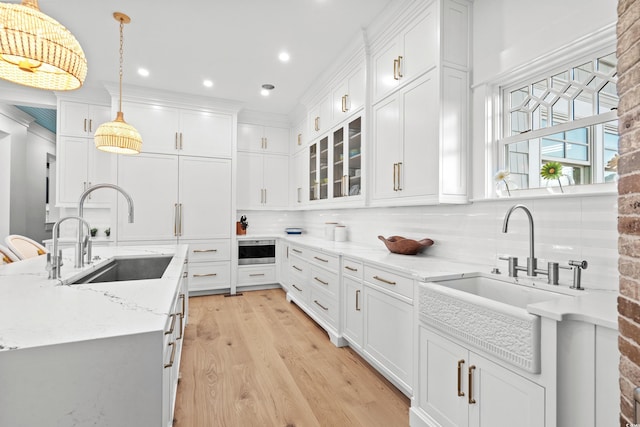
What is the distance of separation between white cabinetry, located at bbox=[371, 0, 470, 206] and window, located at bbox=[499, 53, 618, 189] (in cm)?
31

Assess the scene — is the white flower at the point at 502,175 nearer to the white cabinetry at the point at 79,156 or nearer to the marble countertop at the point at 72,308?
the marble countertop at the point at 72,308

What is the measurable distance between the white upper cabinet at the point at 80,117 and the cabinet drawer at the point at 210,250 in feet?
6.76

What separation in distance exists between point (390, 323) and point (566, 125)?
5.22 feet

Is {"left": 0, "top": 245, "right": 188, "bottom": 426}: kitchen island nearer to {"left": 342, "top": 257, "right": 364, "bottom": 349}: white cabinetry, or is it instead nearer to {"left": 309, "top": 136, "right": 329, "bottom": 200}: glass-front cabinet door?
{"left": 342, "top": 257, "right": 364, "bottom": 349}: white cabinetry

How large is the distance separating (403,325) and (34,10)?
2.44 meters

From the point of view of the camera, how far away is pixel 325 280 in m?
3.03

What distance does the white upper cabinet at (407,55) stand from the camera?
2.14 meters

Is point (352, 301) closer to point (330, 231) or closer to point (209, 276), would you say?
point (330, 231)

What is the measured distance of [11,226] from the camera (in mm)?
4672

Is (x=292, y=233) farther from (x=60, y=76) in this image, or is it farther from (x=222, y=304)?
(x=60, y=76)

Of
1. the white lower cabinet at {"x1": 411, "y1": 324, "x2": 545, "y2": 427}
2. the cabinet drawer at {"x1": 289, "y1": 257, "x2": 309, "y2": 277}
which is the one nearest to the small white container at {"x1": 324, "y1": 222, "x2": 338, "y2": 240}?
the cabinet drawer at {"x1": 289, "y1": 257, "x2": 309, "y2": 277}

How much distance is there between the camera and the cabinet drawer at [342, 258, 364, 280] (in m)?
2.43

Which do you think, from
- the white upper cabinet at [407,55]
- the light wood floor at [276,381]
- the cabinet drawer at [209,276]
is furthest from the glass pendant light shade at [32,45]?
the cabinet drawer at [209,276]

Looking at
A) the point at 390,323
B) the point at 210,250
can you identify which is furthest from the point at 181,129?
the point at 390,323
